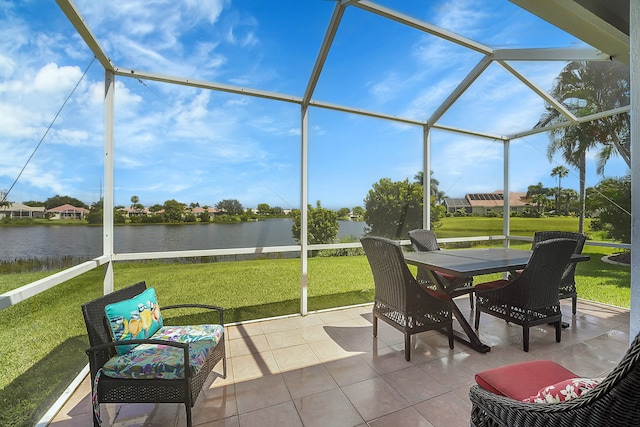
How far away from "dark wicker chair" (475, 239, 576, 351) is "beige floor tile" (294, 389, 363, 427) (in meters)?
2.06

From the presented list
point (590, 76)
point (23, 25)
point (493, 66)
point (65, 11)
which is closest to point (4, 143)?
point (23, 25)

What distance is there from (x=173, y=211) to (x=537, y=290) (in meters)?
4.54

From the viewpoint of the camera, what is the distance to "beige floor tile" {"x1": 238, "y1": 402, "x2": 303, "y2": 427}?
6.25ft

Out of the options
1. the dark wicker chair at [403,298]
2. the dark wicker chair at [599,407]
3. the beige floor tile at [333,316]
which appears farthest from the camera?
the beige floor tile at [333,316]

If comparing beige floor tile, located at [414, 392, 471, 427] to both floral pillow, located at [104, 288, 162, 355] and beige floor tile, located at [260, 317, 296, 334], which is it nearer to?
beige floor tile, located at [260, 317, 296, 334]

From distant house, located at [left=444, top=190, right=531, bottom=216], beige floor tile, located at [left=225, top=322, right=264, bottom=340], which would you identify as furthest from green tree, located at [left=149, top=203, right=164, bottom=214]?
distant house, located at [left=444, top=190, right=531, bottom=216]

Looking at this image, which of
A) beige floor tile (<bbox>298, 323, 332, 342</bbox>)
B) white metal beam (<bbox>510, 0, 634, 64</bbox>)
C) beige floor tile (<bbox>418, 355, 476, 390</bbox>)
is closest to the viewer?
white metal beam (<bbox>510, 0, 634, 64</bbox>)

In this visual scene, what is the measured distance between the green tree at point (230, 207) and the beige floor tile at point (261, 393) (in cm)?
251

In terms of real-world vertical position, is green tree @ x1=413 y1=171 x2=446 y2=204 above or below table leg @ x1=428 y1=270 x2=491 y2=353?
above

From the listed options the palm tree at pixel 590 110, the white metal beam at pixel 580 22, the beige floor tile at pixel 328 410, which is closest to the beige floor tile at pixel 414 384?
the beige floor tile at pixel 328 410

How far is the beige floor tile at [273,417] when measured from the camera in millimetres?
1904

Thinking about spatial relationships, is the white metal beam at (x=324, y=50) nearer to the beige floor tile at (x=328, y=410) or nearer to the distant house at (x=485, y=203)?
the beige floor tile at (x=328, y=410)

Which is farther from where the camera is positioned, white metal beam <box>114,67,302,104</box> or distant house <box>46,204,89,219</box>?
white metal beam <box>114,67,302,104</box>

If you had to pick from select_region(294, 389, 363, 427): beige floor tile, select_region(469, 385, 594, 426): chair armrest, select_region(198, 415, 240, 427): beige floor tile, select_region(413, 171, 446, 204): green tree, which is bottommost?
select_region(198, 415, 240, 427): beige floor tile
